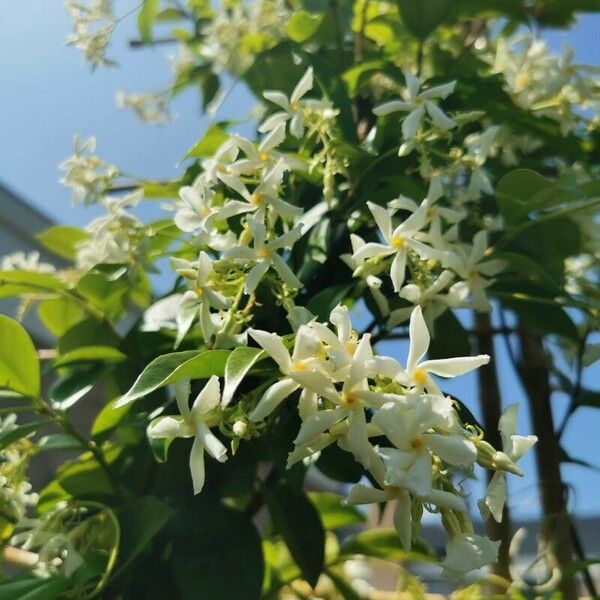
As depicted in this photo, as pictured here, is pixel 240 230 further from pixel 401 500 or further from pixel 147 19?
pixel 147 19

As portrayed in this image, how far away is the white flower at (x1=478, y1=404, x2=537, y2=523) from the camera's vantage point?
0.32 m

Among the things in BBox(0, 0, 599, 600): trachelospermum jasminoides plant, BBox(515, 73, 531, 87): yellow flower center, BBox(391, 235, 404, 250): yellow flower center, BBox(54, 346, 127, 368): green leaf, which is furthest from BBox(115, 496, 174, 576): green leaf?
BBox(515, 73, 531, 87): yellow flower center

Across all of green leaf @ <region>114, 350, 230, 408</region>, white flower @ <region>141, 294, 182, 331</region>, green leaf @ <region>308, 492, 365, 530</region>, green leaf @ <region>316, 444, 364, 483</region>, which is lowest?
green leaf @ <region>308, 492, 365, 530</region>

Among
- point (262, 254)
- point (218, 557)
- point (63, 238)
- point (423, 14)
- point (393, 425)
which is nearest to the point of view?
point (393, 425)

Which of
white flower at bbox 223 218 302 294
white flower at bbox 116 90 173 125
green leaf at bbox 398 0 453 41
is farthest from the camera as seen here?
white flower at bbox 116 90 173 125

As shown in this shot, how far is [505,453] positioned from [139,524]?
9.8 inches

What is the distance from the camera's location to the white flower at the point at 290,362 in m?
0.31

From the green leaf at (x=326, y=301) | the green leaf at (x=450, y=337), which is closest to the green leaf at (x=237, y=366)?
the green leaf at (x=326, y=301)

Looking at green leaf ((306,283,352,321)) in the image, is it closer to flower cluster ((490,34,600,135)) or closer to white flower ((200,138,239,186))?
white flower ((200,138,239,186))

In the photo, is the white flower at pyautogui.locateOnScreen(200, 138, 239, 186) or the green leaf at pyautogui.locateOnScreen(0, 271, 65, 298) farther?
the green leaf at pyautogui.locateOnScreen(0, 271, 65, 298)

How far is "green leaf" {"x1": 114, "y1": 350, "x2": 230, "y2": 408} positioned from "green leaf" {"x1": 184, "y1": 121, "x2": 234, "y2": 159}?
0.25m

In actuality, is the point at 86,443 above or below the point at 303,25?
below

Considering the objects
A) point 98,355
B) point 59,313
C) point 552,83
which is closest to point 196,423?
point 98,355

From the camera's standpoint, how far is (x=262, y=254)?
0.40m
